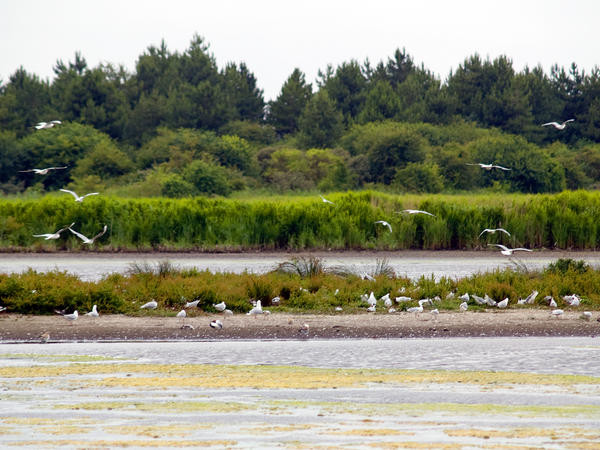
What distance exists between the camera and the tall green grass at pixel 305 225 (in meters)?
28.2

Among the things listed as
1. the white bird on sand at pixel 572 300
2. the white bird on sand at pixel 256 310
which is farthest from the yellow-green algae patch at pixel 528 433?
the white bird on sand at pixel 572 300

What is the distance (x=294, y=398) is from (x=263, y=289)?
267 inches

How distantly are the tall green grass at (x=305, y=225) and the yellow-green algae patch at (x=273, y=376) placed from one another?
56.0 ft

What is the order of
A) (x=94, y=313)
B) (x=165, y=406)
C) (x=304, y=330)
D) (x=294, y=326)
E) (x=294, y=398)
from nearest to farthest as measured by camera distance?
(x=165, y=406), (x=294, y=398), (x=304, y=330), (x=294, y=326), (x=94, y=313)

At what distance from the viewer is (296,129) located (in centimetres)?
7094

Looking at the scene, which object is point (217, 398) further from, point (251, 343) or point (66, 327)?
point (66, 327)

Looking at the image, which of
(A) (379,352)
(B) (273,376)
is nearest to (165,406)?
(B) (273,376)

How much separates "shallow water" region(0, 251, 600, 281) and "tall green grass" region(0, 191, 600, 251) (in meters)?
0.74

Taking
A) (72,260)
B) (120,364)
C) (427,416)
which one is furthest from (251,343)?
(72,260)

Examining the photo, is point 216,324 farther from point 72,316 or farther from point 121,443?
point 121,443

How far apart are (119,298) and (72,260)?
37.8 feet

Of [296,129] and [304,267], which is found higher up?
[296,129]

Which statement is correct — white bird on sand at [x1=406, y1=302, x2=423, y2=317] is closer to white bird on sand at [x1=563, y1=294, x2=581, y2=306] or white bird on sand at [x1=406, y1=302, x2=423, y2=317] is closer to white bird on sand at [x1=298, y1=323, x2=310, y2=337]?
white bird on sand at [x1=298, y1=323, x2=310, y2=337]

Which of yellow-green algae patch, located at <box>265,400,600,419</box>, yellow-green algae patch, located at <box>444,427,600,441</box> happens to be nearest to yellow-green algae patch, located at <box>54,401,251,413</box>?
yellow-green algae patch, located at <box>265,400,600,419</box>
